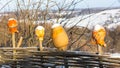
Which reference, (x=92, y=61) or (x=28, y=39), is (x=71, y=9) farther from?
(x=92, y=61)

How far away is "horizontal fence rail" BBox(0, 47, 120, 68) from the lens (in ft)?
12.3

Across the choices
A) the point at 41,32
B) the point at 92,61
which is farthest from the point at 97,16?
the point at 92,61

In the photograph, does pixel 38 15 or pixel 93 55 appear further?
pixel 38 15

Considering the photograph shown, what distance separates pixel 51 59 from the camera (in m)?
4.26

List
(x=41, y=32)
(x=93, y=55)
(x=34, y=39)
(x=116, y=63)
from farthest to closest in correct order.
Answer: (x=34, y=39) → (x=41, y=32) → (x=93, y=55) → (x=116, y=63)

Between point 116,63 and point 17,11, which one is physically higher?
A: point 17,11

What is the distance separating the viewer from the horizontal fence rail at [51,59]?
12.3ft

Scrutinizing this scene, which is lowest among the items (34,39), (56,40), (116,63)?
(116,63)

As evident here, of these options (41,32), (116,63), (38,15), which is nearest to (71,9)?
(38,15)

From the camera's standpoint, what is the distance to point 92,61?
382cm

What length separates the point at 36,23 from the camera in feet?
21.7

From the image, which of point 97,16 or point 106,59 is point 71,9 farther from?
point 106,59

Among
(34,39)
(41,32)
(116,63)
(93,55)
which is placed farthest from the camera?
(34,39)

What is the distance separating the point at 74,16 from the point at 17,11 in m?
1.03
